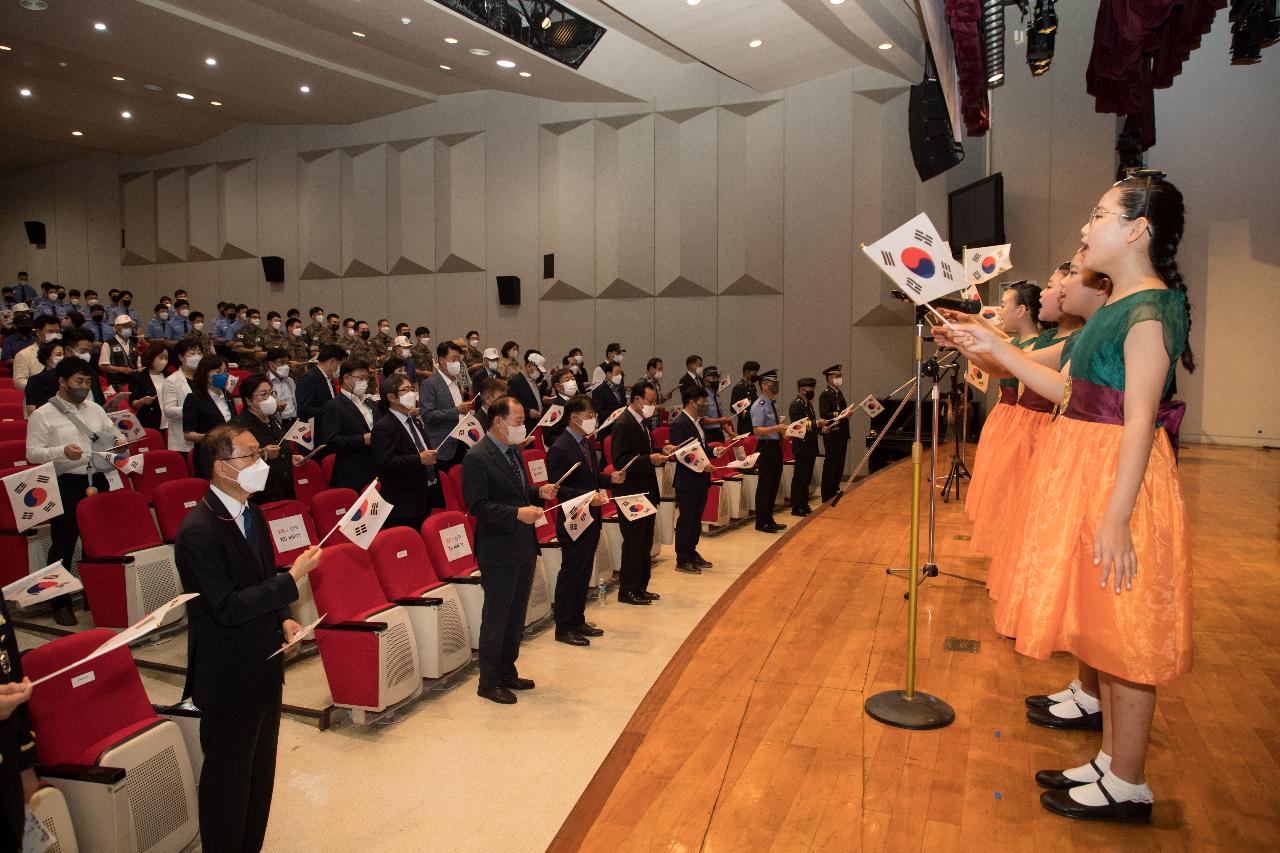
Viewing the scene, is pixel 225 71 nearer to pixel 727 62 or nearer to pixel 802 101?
pixel 727 62

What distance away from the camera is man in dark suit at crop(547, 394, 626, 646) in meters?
5.57

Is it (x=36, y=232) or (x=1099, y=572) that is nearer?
(x=1099, y=572)

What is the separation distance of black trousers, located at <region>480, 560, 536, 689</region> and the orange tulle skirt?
2.88 m

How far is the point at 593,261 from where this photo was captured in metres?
14.5

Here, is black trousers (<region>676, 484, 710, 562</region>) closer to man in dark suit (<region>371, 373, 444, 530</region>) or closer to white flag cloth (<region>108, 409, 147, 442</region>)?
man in dark suit (<region>371, 373, 444, 530</region>)

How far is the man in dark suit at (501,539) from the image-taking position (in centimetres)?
448

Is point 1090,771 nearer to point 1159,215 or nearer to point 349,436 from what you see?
point 1159,215

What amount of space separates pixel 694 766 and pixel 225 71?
14483 mm

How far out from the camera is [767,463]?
901cm

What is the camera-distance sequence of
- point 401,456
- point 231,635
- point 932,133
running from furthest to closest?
point 932,133 < point 401,456 < point 231,635

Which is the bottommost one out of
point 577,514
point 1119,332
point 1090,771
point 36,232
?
point 1090,771

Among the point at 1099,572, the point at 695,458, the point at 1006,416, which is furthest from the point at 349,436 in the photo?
the point at 1099,572

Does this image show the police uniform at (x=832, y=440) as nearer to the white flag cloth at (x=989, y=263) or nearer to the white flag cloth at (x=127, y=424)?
the white flag cloth at (x=989, y=263)

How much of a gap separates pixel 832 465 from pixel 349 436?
A: 634cm
